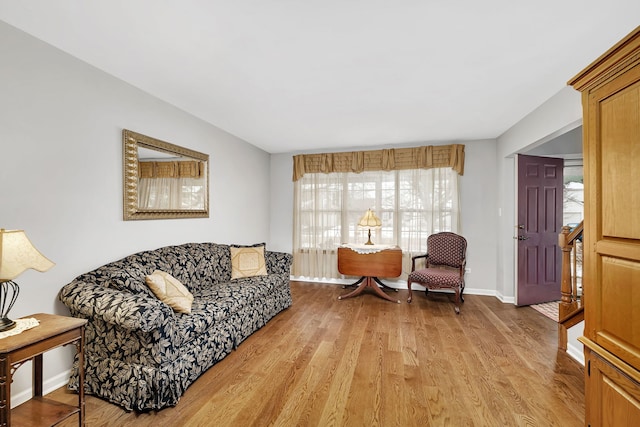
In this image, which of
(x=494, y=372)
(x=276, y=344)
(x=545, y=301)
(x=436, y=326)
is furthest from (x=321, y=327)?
(x=545, y=301)

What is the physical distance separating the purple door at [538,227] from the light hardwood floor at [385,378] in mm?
527

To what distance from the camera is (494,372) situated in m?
2.12

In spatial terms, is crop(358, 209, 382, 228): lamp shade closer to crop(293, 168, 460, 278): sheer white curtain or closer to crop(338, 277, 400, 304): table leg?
crop(293, 168, 460, 278): sheer white curtain

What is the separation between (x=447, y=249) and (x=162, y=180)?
142 inches

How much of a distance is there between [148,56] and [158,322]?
5.87 ft

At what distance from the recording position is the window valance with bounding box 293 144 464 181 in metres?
4.16

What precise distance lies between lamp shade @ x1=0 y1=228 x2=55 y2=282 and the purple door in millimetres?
4488

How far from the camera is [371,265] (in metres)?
3.92

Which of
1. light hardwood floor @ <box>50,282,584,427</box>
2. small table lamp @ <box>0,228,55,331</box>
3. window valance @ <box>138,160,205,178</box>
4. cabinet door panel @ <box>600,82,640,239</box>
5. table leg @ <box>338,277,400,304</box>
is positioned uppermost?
window valance @ <box>138,160,205,178</box>

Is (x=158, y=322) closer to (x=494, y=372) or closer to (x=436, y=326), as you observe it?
(x=494, y=372)

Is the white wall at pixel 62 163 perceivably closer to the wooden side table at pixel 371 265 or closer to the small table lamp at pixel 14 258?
→ the small table lamp at pixel 14 258

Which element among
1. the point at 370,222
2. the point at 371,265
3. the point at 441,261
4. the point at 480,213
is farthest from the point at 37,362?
the point at 480,213

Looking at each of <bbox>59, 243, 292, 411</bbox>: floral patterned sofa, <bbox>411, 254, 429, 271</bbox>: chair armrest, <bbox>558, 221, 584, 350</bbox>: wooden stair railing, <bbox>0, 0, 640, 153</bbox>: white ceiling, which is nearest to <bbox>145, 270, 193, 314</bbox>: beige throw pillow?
<bbox>59, 243, 292, 411</bbox>: floral patterned sofa

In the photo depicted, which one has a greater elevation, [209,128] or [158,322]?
[209,128]
